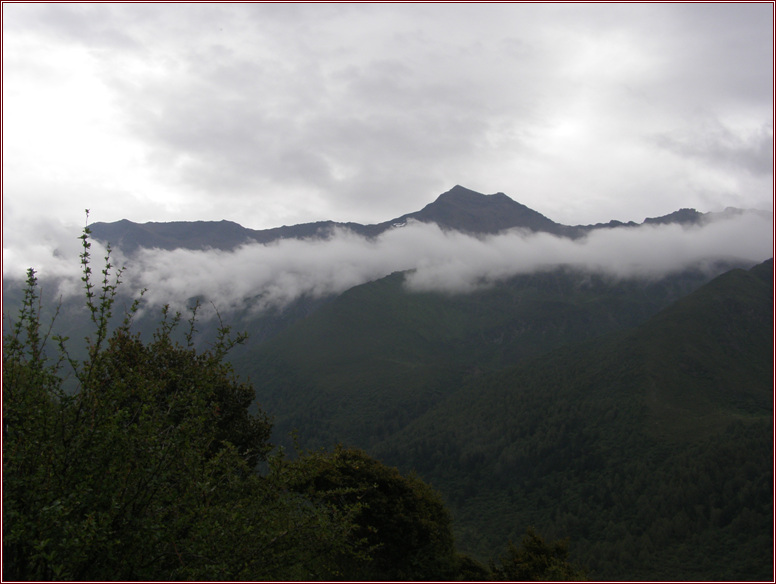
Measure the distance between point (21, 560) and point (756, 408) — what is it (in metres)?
152

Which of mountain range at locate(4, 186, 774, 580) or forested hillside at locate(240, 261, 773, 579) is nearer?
mountain range at locate(4, 186, 774, 580)

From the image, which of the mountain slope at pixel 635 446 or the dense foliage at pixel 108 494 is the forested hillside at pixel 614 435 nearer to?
the mountain slope at pixel 635 446

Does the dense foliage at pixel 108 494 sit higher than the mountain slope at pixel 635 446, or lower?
higher

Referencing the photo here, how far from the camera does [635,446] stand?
383 feet

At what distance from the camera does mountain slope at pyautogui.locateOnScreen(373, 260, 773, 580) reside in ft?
283

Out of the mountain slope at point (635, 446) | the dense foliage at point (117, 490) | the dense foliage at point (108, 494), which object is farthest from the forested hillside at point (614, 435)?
the dense foliage at point (108, 494)

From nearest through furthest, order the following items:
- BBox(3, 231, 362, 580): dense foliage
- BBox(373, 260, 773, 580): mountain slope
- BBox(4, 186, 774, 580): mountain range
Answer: BBox(3, 231, 362, 580): dense foliage < BBox(373, 260, 773, 580): mountain slope < BBox(4, 186, 774, 580): mountain range

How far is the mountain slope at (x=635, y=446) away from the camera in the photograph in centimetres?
8638

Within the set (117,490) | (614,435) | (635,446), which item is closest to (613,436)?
(614,435)

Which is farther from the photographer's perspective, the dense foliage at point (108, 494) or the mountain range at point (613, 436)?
the mountain range at point (613, 436)

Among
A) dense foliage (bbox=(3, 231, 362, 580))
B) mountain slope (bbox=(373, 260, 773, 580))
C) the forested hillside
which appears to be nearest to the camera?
dense foliage (bbox=(3, 231, 362, 580))

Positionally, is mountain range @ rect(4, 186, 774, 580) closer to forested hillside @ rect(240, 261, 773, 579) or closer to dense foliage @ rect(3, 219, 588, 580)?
forested hillside @ rect(240, 261, 773, 579)

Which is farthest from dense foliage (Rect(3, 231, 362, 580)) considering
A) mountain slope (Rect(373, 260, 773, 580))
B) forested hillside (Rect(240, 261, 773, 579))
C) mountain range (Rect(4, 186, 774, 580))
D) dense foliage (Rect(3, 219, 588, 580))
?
mountain slope (Rect(373, 260, 773, 580))

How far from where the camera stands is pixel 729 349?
492 feet
